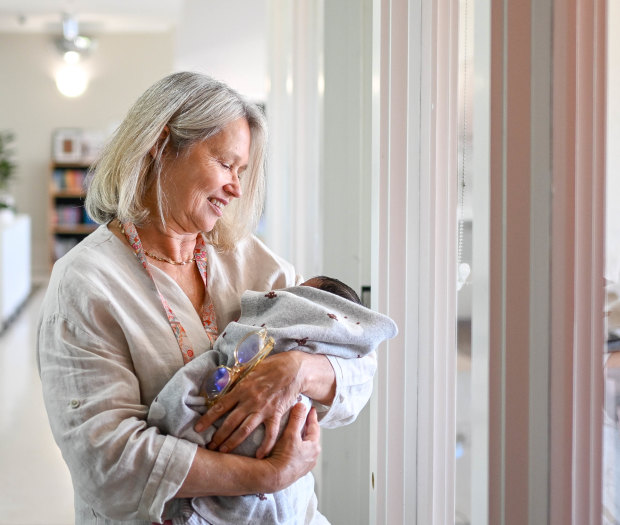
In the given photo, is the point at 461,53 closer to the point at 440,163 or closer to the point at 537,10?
the point at 440,163

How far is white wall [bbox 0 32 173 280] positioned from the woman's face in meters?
10.5

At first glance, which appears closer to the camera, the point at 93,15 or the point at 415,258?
the point at 415,258

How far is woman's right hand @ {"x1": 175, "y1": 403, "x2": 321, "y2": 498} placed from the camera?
1229mm

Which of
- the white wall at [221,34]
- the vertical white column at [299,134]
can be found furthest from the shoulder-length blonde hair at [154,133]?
the white wall at [221,34]

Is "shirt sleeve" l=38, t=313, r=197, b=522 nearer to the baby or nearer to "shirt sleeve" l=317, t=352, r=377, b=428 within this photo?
the baby

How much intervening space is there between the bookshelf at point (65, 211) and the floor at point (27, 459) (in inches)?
208

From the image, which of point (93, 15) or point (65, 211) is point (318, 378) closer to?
point (93, 15)

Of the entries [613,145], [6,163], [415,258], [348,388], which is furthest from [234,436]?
[6,163]

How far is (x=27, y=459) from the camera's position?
4258 mm

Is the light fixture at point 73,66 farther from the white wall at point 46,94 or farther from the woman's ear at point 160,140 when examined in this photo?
the woman's ear at point 160,140

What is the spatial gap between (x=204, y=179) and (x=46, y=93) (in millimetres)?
11058

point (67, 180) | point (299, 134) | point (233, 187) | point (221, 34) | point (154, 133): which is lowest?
point (233, 187)

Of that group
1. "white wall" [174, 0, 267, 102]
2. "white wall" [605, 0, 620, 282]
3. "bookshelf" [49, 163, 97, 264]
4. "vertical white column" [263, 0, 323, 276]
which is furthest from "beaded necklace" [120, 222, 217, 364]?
"bookshelf" [49, 163, 97, 264]

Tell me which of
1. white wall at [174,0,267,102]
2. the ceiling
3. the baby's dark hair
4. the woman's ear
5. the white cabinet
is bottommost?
the white cabinet
